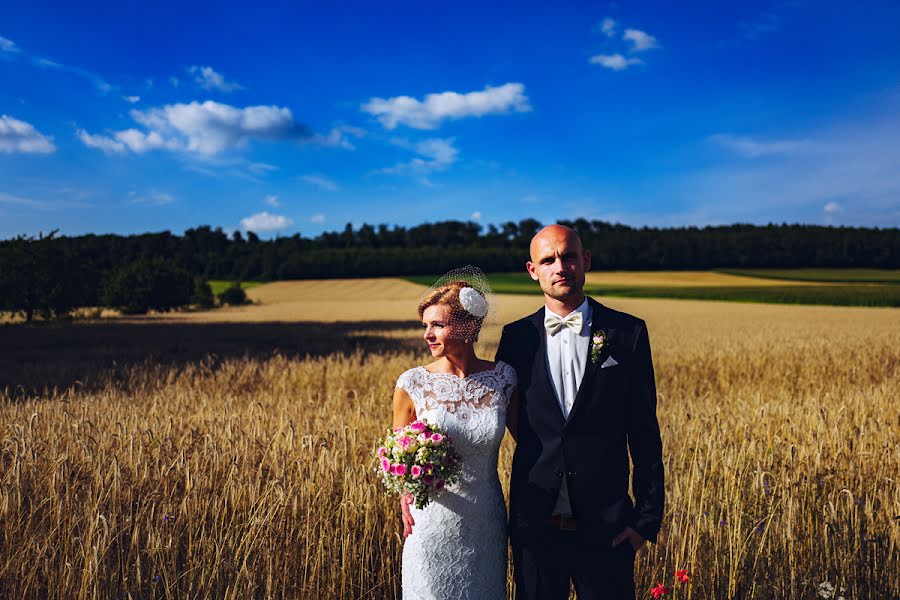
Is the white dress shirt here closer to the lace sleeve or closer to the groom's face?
the groom's face

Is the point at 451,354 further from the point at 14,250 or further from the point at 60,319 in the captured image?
the point at 60,319

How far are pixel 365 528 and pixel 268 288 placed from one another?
85.8m

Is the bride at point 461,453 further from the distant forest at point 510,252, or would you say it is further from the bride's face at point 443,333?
the distant forest at point 510,252

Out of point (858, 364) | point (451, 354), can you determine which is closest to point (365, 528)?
point (451, 354)

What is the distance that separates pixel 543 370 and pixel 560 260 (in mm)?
497

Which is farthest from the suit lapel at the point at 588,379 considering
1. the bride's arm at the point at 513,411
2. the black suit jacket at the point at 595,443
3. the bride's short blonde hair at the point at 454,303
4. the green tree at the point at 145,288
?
the green tree at the point at 145,288

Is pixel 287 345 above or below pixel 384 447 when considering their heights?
below

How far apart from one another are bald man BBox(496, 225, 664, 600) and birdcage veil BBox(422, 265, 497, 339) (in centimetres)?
29

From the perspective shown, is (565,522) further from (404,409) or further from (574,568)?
(404,409)

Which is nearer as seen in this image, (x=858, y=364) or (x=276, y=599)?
(x=276, y=599)

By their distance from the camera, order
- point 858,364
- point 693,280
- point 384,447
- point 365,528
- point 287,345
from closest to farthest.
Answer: point 384,447 < point 365,528 < point 858,364 < point 287,345 < point 693,280

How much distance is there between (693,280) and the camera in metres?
80.3

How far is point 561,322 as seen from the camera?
253cm

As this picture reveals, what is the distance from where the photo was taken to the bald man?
246 centimetres
